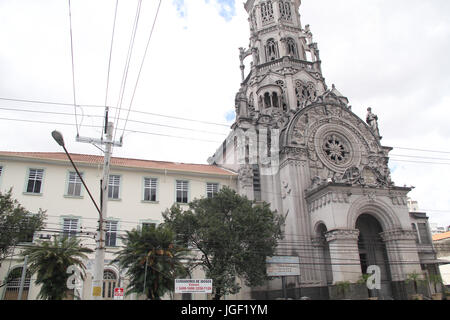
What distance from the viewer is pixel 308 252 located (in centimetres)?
3155

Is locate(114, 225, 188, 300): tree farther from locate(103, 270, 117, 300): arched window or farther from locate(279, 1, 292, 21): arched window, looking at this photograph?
locate(279, 1, 292, 21): arched window

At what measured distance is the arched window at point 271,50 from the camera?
48.1m

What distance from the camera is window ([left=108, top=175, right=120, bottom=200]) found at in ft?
98.4

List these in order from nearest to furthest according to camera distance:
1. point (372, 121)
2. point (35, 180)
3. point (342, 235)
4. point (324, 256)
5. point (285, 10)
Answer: point (35, 180) → point (342, 235) → point (324, 256) → point (372, 121) → point (285, 10)

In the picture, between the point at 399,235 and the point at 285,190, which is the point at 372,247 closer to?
the point at 399,235

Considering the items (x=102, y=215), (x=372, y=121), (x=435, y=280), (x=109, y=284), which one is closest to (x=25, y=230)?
(x=109, y=284)

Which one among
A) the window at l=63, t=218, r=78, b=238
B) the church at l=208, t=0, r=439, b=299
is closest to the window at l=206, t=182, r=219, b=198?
the church at l=208, t=0, r=439, b=299

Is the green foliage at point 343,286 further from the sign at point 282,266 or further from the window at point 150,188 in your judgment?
the window at point 150,188

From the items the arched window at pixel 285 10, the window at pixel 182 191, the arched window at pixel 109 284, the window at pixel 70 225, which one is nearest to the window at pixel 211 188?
the window at pixel 182 191

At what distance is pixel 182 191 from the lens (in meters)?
32.2

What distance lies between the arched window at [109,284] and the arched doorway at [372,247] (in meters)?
21.5

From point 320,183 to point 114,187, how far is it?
18.1 metres
